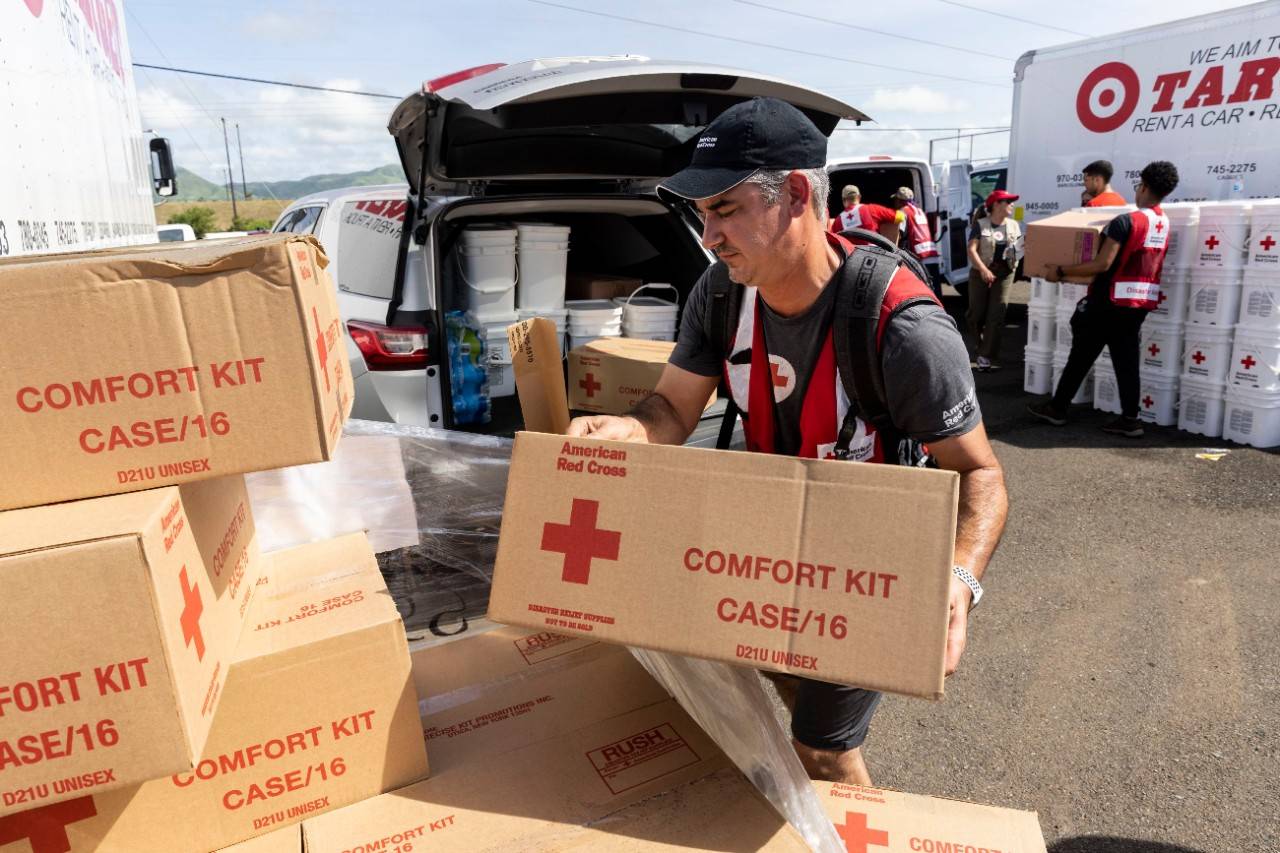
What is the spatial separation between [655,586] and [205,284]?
2.61ft

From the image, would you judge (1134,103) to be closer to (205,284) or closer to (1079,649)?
(1079,649)

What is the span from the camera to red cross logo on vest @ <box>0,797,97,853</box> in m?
1.15

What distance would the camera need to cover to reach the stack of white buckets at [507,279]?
4020 mm

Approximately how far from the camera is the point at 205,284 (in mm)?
1193

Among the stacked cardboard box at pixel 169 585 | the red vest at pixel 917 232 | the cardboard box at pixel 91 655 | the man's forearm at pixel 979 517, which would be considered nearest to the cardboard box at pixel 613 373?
the man's forearm at pixel 979 517

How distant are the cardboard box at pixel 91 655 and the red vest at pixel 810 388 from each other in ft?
3.99

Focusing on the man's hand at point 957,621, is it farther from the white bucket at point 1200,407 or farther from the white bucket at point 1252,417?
the white bucket at point 1200,407

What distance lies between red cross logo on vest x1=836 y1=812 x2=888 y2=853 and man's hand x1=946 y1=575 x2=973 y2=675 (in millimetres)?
409

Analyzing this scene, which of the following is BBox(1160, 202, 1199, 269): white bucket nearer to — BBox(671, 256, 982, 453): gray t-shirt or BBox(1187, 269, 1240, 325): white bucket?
BBox(1187, 269, 1240, 325): white bucket

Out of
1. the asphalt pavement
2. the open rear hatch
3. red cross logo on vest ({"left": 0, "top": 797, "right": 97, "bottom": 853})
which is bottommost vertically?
the asphalt pavement

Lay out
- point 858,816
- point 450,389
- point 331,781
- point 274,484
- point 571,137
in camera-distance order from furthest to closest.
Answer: point 571,137, point 450,389, point 274,484, point 858,816, point 331,781

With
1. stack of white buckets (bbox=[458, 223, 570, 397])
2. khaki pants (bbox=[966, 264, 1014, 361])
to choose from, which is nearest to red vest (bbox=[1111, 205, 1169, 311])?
khaki pants (bbox=[966, 264, 1014, 361])

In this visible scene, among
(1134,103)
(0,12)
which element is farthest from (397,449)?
(1134,103)

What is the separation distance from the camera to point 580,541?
1.29 meters
